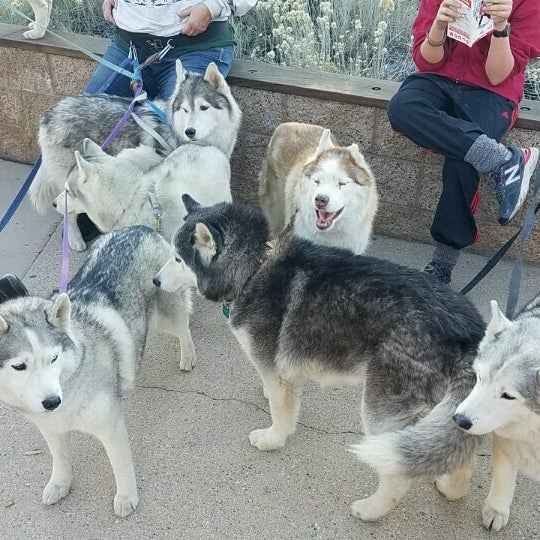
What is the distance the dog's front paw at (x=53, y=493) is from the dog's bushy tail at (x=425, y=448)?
4.88 ft

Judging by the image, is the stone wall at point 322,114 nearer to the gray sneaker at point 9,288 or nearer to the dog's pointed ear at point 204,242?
the dog's pointed ear at point 204,242

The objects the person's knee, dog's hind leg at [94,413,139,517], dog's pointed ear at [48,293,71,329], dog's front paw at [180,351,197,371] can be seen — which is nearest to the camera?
dog's pointed ear at [48,293,71,329]

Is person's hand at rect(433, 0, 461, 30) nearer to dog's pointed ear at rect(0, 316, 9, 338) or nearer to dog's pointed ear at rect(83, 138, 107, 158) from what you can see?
dog's pointed ear at rect(83, 138, 107, 158)

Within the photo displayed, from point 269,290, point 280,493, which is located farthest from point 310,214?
point 280,493

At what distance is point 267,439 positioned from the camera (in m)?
2.89

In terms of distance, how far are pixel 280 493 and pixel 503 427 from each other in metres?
1.14

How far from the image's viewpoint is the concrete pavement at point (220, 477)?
8.45ft

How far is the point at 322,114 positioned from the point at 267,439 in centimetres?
256

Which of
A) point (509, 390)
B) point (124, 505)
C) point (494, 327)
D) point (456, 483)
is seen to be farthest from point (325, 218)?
point (124, 505)

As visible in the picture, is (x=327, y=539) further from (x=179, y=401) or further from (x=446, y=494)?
(x=179, y=401)

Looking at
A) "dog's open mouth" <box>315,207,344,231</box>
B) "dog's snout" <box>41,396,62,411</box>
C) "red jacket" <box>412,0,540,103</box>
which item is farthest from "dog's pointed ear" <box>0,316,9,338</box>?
"red jacket" <box>412,0,540,103</box>

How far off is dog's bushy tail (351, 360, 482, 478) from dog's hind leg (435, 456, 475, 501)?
0.42 meters

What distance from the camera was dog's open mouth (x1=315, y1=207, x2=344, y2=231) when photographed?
3.37m

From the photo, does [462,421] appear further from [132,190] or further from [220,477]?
[132,190]
